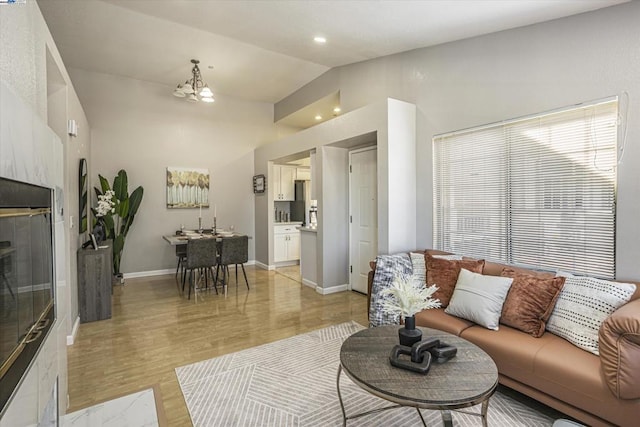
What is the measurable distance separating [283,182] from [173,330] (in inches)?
165

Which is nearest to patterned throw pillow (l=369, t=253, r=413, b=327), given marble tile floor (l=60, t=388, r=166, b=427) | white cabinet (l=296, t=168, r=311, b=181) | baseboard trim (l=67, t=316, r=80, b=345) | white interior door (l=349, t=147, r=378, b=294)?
white interior door (l=349, t=147, r=378, b=294)

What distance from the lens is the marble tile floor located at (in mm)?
1821

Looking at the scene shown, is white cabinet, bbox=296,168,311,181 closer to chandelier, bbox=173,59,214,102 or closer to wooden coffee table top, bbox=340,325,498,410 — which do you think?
chandelier, bbox=173,59,214,102

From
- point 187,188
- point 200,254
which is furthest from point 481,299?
point 187,188

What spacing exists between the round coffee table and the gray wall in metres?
1.57

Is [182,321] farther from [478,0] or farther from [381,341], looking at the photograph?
[478,0]

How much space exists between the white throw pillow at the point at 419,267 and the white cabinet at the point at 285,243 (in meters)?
3.89

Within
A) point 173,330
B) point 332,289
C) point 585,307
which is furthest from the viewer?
point 332,289

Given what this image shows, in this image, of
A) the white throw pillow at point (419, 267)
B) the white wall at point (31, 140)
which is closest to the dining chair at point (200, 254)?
the white wall at point (31, 140)

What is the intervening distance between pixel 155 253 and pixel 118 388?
4.21 m

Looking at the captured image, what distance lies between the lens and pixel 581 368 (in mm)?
1838

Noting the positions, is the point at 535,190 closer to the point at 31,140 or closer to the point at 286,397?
the point at 286,397

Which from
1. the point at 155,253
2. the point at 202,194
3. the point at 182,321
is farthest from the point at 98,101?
the point at 182,321

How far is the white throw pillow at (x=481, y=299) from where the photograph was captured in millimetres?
2422
